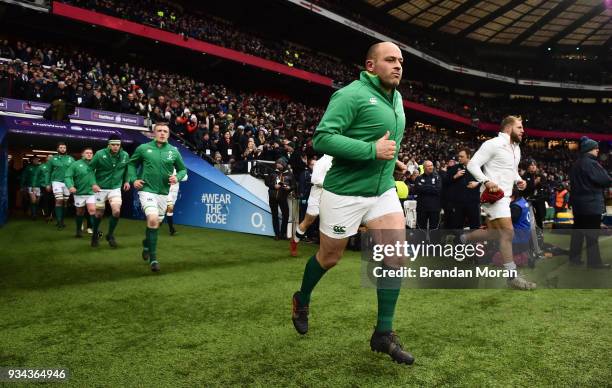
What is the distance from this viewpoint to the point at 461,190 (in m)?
7.43

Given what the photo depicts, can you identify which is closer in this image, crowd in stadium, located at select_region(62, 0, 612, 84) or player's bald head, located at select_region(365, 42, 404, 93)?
player's bald head, located at select_region(365, 42, 404, 93)

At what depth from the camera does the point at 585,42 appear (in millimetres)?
45875

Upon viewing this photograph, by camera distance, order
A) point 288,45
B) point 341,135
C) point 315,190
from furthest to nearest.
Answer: point 288,45 < point 315,190 < point 341,135

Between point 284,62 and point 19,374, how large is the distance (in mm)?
28227

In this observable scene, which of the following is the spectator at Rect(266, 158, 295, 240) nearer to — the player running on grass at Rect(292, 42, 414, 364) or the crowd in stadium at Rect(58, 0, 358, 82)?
the player running on grass at Rect(292, 42, 414, 364)

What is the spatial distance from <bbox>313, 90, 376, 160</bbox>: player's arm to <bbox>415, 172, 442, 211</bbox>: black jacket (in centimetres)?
615

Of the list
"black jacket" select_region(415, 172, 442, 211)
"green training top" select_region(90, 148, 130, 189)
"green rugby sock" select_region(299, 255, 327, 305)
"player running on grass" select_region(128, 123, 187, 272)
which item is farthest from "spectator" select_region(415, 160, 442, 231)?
"green rugby sock" select_region(299, 255, 327, 305)

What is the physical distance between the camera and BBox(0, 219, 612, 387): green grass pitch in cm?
255

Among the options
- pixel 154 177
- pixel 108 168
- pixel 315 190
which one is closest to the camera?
pixel 154 177

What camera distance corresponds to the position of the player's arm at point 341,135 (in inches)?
106

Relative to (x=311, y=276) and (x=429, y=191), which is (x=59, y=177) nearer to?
(x=429, y=191)

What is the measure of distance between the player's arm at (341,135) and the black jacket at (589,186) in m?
5.20

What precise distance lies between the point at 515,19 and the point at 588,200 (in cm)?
3935

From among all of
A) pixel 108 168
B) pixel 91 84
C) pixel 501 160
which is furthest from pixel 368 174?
pixel 91 84
